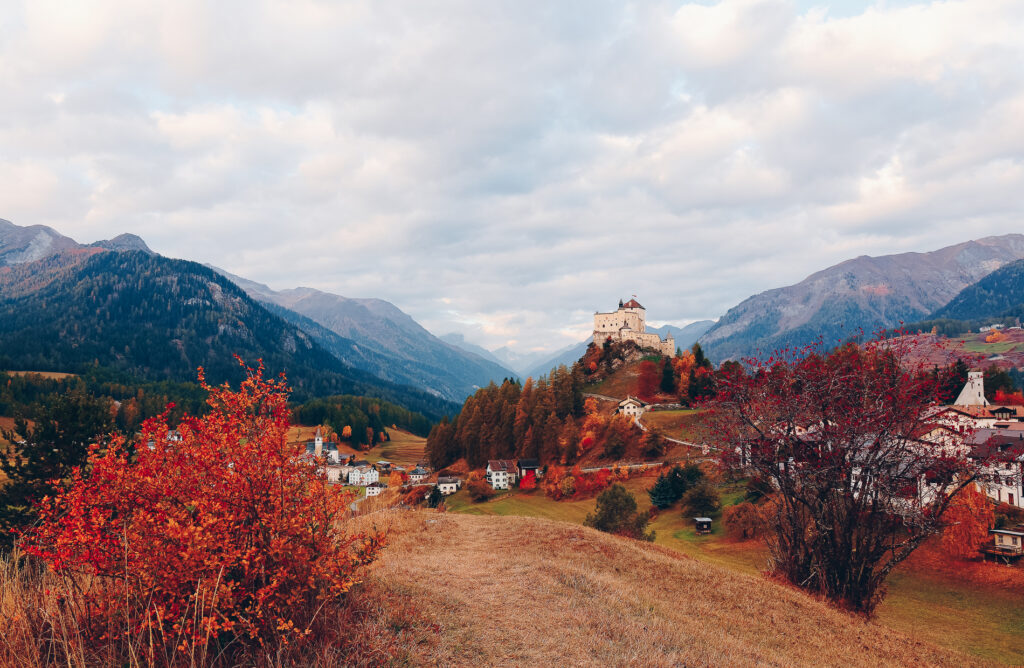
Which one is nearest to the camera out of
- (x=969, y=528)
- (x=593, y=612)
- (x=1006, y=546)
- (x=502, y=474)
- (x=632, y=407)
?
(x=593, y=612)

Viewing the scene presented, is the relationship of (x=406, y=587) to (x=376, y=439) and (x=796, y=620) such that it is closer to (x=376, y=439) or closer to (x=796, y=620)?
(x=796, y=620)

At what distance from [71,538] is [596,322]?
150743 mm

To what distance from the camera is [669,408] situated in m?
105

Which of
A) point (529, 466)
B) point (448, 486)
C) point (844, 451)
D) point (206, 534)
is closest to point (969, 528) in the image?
point (844, 451)

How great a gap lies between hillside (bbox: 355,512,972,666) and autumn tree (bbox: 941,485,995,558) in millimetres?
21973

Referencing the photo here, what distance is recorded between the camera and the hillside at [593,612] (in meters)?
11.5

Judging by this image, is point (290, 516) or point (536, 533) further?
point (536, 533)

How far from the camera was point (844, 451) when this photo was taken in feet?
68.9

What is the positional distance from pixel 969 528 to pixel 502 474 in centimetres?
6727

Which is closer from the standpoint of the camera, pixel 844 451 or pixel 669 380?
pixel 844 451

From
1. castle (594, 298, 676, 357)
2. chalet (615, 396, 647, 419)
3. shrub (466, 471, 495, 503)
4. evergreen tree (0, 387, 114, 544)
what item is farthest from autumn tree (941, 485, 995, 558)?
castle (594, 298, 676, 357)

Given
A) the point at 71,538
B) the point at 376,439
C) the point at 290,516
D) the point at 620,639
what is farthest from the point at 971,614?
the point at 376,439

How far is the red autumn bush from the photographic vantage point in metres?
8.15

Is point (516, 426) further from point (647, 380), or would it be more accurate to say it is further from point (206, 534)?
point (206, 534)
